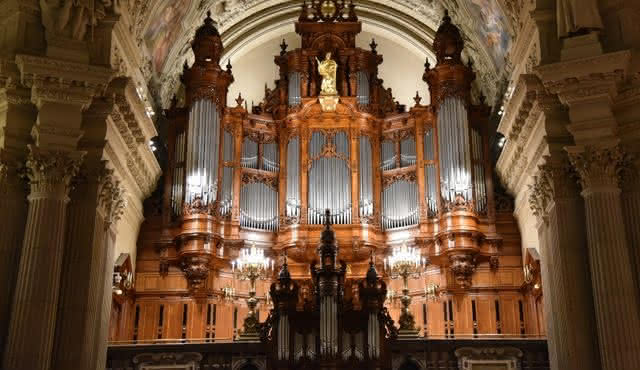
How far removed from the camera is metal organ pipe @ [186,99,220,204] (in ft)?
74.7

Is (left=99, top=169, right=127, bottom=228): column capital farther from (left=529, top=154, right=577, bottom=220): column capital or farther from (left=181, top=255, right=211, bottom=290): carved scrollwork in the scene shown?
(left=529, top=154, right=577, bottom=220): column capital

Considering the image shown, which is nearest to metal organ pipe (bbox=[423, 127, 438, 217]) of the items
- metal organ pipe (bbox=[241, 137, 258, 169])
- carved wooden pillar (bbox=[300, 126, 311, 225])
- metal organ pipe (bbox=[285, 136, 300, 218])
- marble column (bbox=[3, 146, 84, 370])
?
carved wooden pillar (bbox=[300, 126, 311, 225])

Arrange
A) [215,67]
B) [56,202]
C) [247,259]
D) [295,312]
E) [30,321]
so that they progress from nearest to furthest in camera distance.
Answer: [30,321] < [56,202] < [295,312] < [247,259] < [215,67]

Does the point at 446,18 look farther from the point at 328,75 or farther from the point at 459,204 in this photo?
the point at 459,204

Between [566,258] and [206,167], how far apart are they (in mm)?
10991

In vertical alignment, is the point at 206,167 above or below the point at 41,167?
above

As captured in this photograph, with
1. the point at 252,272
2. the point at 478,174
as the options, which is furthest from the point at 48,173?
the point at 478,174

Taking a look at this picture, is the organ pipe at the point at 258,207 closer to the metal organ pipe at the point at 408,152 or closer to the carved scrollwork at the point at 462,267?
the metal organ pipe at the point at 408,152

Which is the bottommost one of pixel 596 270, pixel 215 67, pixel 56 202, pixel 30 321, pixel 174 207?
pixel 30 321

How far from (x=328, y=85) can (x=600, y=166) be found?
10.4 meters

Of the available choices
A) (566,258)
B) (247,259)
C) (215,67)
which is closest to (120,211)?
(247,259)

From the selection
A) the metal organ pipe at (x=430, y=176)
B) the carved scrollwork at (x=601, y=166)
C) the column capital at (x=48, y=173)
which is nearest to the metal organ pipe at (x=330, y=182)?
the metal organ pipe at (x=430, y=176)

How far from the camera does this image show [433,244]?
22609 mm

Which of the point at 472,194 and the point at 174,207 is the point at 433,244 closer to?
the point at 472,194
